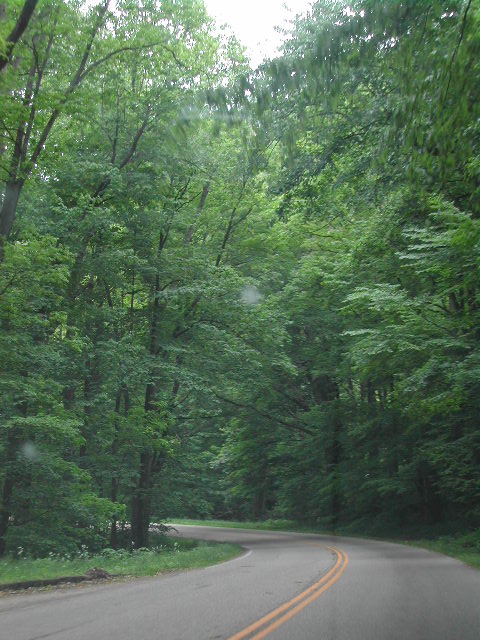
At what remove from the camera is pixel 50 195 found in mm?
17953

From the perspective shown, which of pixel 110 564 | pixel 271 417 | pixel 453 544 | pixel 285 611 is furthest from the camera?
pixel 271 417

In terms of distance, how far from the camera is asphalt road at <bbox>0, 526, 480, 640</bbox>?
21.8 ft

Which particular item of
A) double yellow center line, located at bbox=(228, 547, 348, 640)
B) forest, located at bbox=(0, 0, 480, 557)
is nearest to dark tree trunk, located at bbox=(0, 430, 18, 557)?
forest, located at bbox=(0, 0, 480, 557)

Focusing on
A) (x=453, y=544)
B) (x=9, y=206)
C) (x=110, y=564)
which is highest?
(x=9, y=206)

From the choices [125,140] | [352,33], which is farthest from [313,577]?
[125,140]

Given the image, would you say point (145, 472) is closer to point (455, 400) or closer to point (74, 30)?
point (455, 400)

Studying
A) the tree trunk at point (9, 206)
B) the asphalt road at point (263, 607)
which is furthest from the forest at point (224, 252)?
the asphalt road at point (263, 607)

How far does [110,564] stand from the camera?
14258 millimetres

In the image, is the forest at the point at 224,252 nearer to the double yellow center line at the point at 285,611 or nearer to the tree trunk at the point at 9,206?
the tree trunk at the point at 9,206

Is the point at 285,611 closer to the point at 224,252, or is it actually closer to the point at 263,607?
the point at 263,607

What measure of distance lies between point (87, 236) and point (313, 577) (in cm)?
1178

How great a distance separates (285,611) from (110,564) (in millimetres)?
7602

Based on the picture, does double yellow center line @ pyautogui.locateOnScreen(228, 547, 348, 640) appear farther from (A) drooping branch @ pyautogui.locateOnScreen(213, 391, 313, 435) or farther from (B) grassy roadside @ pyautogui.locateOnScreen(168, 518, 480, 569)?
(A) drooping branch @ pyautogui.locateOnScreen(213, 391, 313, 435)


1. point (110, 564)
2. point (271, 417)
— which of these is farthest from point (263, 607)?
point (271, 417)
